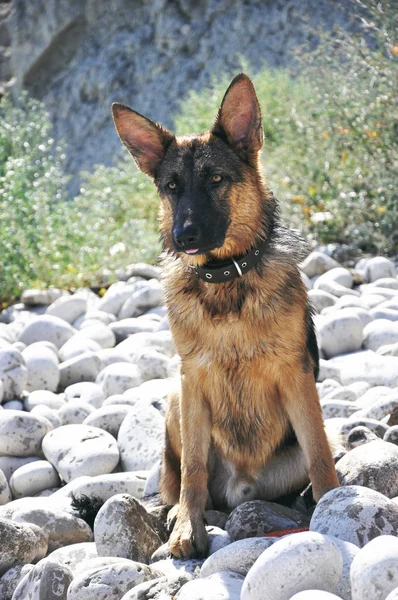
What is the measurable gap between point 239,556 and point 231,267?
1380 millimetres

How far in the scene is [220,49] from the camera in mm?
17672

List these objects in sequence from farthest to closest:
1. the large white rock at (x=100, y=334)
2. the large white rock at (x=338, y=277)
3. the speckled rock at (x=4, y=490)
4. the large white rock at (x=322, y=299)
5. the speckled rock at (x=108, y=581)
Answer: the large white rock at (x=338, y=277) < the large white rock at (x=322, y=299) < the large white rock at (x=100, y=334) < the speckled rock at (x=4, y=490) < the speckled rock at (x=108, y=581)

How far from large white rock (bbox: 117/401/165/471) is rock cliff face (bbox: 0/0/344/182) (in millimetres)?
12567

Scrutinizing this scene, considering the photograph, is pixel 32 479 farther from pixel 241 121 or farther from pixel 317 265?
pixel 317 265

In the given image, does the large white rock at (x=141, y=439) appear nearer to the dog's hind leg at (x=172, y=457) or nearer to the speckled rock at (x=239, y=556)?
the dog's hind leg at (x=172, y=457)

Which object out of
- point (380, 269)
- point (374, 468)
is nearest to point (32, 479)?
point (374, 468)

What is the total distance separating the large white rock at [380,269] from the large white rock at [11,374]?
11.5ft

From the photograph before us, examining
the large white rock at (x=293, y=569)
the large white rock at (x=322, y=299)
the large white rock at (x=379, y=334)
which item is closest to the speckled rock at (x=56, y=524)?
the large white rock at (x=293, y=569)

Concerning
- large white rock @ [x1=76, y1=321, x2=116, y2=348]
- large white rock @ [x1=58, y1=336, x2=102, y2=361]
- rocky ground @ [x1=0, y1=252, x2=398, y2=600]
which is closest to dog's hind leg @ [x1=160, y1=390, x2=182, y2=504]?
rocky ground @ [x1=0, y1=252, x2=398, y2=600]

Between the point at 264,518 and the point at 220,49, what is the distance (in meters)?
15.3

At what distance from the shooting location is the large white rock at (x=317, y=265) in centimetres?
809

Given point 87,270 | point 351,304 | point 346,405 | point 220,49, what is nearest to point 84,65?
point 220,49

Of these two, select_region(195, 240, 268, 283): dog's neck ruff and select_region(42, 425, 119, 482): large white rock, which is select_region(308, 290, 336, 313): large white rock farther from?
select_region(195, 240, 268, 283): dog's neck ruff

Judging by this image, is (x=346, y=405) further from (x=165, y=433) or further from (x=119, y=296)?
(x=119, y=296)
